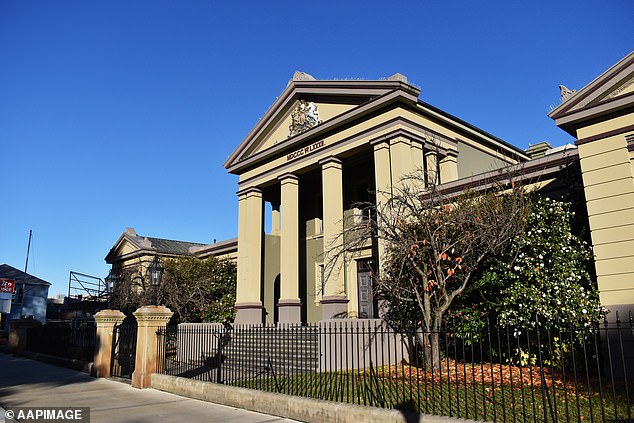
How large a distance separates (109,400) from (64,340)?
32.4 ft

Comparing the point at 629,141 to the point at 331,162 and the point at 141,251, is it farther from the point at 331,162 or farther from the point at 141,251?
the point at 141,251

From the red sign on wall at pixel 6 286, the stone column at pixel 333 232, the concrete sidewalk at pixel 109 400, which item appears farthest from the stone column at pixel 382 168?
the red sign on wall at pixel 6 286

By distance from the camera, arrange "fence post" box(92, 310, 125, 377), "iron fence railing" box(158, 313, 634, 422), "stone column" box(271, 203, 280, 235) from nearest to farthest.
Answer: "iron fence railing" box(158, 313, 634, 422), "fence post" box(92, 310, 125, 377), "stone column" box(271, 203, 280, 235)

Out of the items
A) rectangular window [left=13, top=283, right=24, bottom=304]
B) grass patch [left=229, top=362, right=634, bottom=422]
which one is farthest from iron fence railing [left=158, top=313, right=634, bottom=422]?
rectangular window [left=13, top=283, right=24, bottom=304]

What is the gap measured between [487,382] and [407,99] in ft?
29.9

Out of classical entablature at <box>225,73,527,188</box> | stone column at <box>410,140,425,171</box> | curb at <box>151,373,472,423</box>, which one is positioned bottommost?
curb at <box>151,373,472,423</box>

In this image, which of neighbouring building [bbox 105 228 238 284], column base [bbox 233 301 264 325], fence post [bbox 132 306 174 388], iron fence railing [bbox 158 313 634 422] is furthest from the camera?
neighbouring building [bbox 105 228 238 284]

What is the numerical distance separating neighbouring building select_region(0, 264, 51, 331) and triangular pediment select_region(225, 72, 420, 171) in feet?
93.7

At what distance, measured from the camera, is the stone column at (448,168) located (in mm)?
17359

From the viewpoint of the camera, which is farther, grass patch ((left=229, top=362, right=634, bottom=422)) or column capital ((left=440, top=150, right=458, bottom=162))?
column capital ((left=440, top=150, right=458, bottom=162))

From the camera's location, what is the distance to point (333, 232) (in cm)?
1642

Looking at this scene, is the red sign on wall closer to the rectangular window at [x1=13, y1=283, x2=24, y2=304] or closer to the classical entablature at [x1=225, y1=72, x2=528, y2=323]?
the rectangular window at [x1=13, y1=283, x2=24, y2=304]

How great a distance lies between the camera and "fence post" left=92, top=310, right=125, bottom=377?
552 inches

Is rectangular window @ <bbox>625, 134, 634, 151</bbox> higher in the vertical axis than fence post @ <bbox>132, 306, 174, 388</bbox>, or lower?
higher
